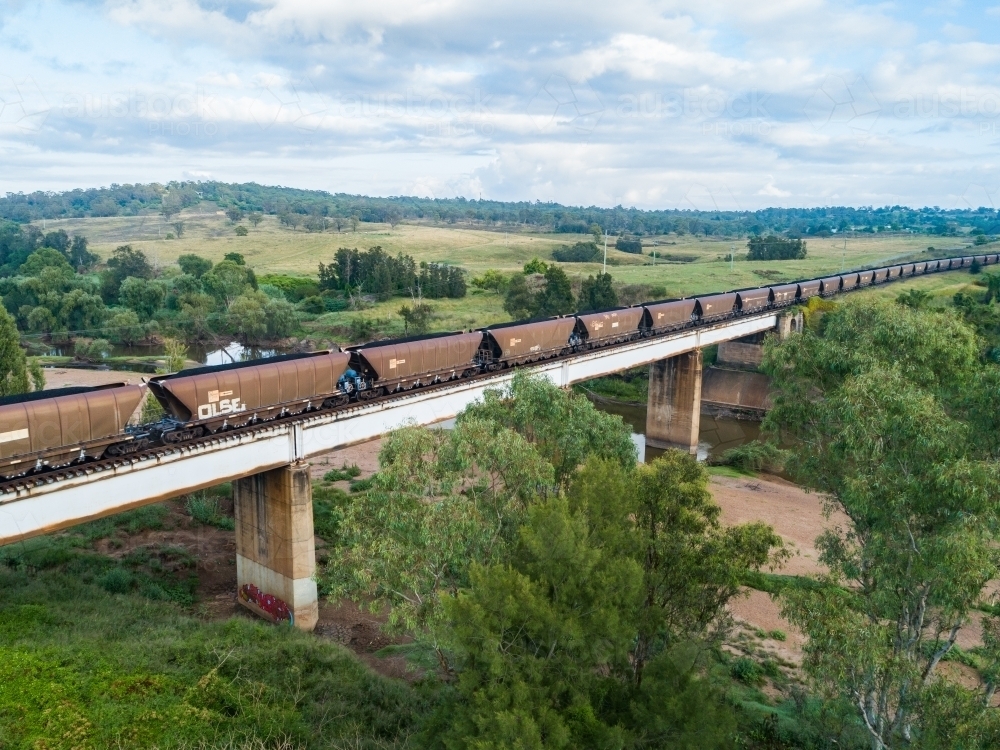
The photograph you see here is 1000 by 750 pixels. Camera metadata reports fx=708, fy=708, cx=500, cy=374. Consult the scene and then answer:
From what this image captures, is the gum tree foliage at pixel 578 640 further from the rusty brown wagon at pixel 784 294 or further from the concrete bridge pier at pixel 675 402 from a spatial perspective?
the rusty brown wagon at pixel 784 294

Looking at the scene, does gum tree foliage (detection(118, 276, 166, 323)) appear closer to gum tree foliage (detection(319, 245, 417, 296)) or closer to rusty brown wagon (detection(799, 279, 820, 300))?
gum tree foliage (detection(319, 245, 417, 296))

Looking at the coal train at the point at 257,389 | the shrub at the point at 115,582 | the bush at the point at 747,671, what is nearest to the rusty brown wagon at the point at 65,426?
the coal train at the point at 257,389

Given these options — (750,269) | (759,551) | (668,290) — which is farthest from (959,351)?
(750,269)

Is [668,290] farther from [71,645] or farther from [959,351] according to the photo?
[71,645]

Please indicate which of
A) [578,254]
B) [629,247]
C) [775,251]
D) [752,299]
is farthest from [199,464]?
[629,247]

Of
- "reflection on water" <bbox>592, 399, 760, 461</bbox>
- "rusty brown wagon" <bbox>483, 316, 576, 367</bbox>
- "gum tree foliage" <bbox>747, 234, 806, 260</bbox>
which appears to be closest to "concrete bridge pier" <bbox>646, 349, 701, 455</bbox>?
"reflection on water" <bbox>592, 399, 760, 461</bbox>

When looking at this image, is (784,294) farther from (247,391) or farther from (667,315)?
(247,391)
